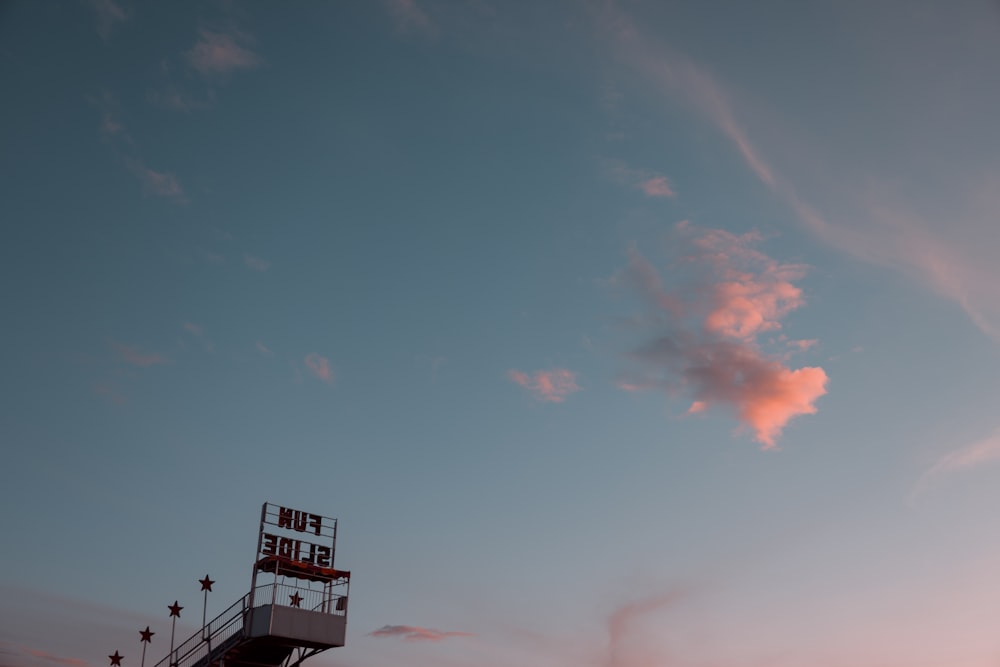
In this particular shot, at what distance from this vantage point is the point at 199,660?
62.9m

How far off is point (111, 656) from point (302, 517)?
661 inches

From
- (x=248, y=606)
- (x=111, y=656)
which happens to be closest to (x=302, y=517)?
(x=248, y=606)

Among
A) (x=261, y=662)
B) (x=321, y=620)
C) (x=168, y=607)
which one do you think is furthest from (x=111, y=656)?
(x=321, y=620)

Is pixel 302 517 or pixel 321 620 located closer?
pixel 321 620

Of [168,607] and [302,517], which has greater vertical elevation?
[302,517]

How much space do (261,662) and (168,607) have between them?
9349mm

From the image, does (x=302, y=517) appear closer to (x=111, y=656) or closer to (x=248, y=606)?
(x=248, y=606)

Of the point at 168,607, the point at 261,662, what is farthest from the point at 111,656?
the point at 261,662

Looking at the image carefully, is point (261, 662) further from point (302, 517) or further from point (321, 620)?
point (302, 517)

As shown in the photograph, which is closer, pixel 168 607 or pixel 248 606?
pixel 248 606

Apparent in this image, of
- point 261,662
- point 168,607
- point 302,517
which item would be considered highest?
point 302,517

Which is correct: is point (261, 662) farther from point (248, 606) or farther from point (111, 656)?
A: point (111, 656)

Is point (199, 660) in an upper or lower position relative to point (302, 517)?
lower

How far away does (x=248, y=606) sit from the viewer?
201ft
